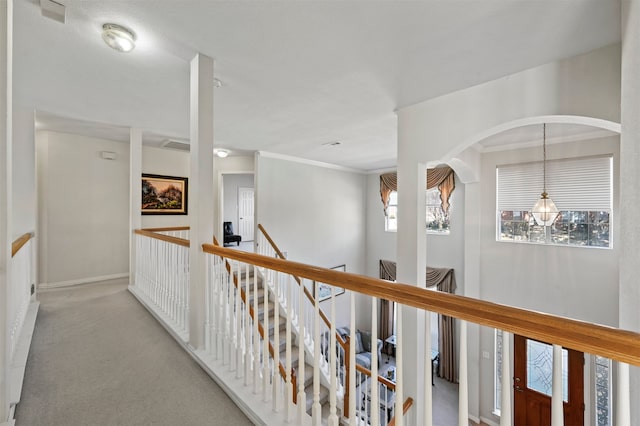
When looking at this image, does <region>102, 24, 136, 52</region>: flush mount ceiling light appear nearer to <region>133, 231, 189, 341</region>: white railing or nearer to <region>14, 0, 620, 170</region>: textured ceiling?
<region>14, 0, 620, 170</region>: textured ceiling

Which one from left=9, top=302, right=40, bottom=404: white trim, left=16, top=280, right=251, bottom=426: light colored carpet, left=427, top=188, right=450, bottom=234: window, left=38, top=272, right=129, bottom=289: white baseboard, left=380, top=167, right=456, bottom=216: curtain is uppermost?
left=380, top=167, right=456, bottom=216: curtain

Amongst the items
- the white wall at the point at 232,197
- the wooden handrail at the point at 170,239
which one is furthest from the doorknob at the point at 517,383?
the white wall at the point at 232,197

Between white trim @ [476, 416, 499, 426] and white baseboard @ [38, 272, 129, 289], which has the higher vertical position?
white baseboard @ [38, 272, 129, 289]

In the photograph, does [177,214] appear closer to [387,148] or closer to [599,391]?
[387,148]

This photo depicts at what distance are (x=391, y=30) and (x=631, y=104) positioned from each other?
50.1 inches

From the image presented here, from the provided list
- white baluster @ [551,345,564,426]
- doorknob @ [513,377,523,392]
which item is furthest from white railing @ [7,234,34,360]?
doorknob @ [513,377,523,392]

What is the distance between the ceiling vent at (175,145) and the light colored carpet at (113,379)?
289 centimetres

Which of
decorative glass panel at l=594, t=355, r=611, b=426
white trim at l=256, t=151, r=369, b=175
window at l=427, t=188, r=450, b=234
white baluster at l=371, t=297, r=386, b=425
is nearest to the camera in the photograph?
white baluster at l=371, t=297, r=386, b=425

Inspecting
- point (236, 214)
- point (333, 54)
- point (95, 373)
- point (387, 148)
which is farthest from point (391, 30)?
point (236, 214)

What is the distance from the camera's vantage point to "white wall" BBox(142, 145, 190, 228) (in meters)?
4.87

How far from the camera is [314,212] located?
21.4 feet

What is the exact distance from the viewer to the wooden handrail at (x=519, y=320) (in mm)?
687

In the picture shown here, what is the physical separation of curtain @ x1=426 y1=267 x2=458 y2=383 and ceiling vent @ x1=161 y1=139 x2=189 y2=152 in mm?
5544

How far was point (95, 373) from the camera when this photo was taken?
1.89 metres
